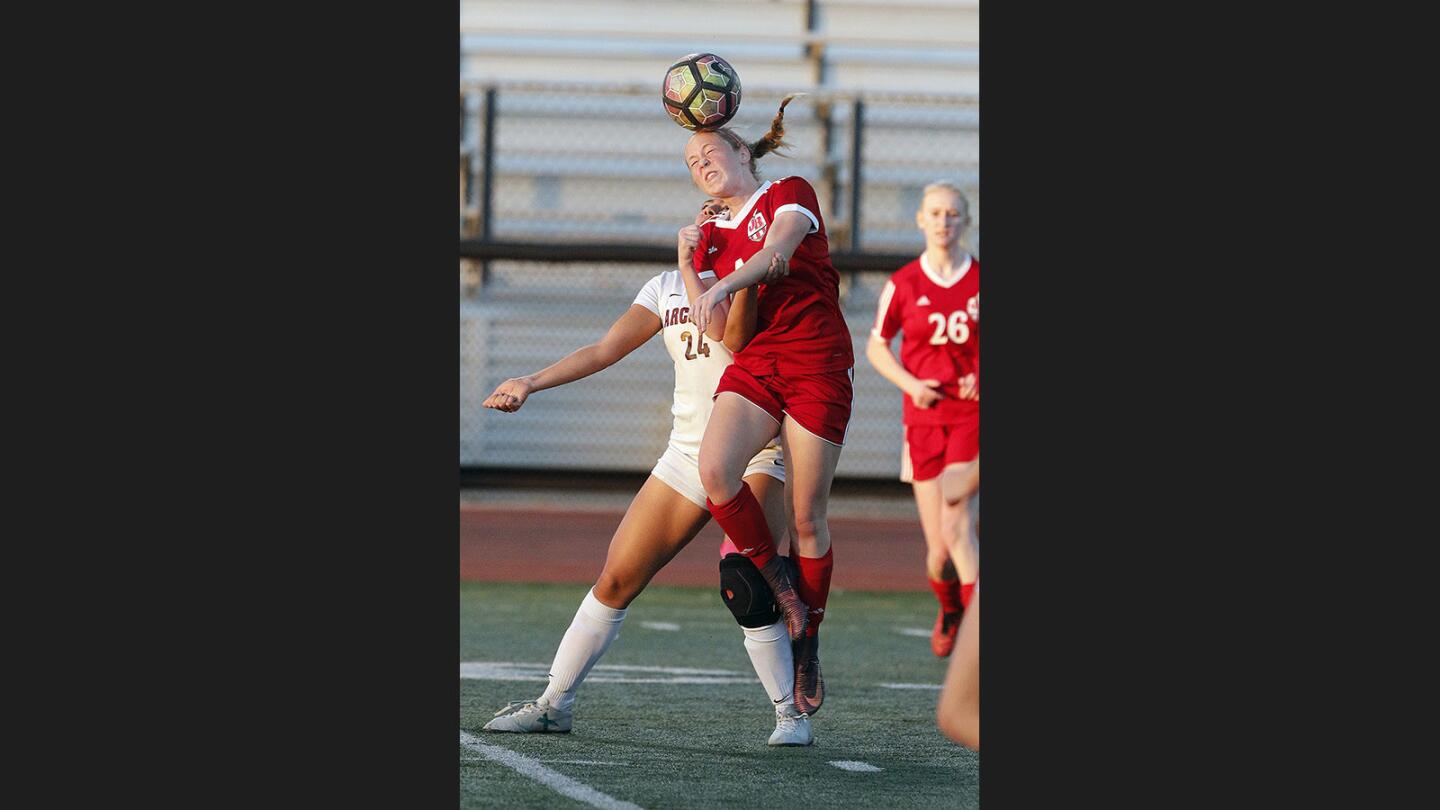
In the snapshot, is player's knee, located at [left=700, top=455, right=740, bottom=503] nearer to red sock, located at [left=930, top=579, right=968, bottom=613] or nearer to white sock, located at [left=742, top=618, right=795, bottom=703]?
white sock, located at [left=742, top=618, right=795, bottom=703]

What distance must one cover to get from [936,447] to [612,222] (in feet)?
18.8

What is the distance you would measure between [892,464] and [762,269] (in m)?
7.51

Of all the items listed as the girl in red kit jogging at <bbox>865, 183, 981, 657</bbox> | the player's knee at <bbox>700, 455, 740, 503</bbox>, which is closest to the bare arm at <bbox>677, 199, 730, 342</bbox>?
the player's knee at <bbox>700, 455, 740, 503</bbox>

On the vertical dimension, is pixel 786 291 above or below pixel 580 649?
above

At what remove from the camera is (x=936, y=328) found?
6.92m

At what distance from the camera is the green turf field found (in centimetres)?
357

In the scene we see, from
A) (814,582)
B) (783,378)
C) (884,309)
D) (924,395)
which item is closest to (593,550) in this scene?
(884,309)

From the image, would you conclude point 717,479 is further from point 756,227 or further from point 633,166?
point 633,166

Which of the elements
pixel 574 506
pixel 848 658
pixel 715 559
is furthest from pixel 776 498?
pixel 574 506

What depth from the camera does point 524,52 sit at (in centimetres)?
1313

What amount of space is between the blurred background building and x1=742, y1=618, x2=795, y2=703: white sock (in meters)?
6.87

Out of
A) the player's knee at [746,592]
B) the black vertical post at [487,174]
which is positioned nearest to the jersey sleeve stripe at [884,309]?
the player's knee at [746,592]

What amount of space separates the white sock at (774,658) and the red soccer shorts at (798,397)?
21.4 inches

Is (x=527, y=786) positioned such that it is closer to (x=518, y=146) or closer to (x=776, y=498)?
(x=776, y=498)
